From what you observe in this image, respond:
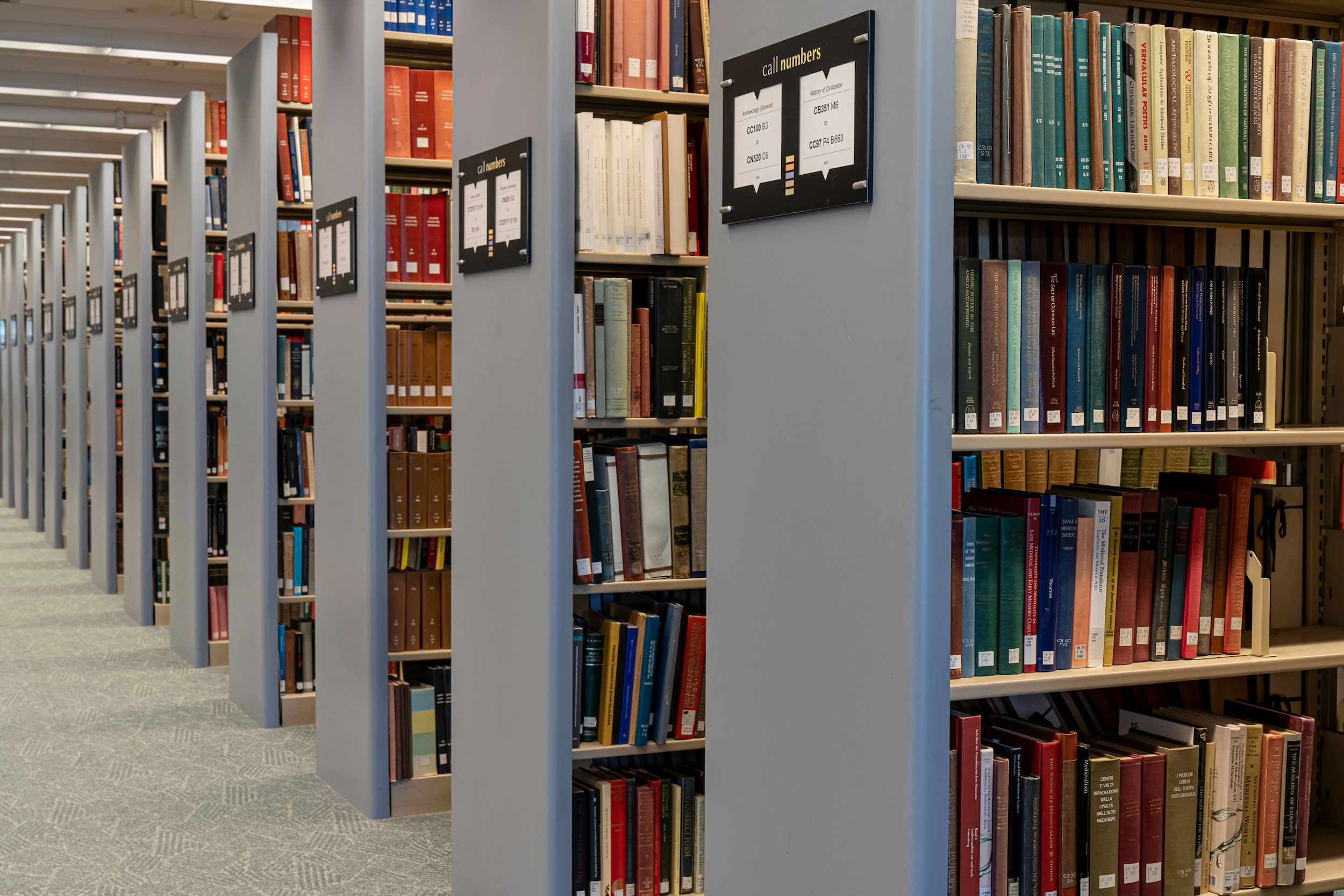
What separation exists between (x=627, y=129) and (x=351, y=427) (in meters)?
1.62

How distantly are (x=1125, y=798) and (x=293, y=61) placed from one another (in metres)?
4.42

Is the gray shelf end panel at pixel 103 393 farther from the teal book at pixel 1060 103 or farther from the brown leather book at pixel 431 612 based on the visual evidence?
the teal book at pixel 1060 103

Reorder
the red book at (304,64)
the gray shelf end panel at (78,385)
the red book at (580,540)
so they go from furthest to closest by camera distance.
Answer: the gray shelf end panel at (78,385) < the red book at (304,64) < the red book at (580,540)

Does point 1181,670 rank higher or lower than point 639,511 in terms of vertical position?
lower

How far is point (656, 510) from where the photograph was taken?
9.81 ft

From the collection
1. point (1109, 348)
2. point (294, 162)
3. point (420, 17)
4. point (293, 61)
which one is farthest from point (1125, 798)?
point (293, 61)

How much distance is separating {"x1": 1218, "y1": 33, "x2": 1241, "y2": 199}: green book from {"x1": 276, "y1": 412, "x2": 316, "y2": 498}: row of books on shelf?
396 centimetres

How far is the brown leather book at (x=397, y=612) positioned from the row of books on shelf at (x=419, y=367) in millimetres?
566

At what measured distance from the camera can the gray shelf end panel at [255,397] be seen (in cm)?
498

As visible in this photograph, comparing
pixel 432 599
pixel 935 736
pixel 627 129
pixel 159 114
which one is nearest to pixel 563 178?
pixel 627 129

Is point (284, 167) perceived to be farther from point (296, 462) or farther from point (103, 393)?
point (103, 393)

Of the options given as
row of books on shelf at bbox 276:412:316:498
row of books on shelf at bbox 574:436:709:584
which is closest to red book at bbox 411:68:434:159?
row of books on shelf at bbox 574:436:709:584

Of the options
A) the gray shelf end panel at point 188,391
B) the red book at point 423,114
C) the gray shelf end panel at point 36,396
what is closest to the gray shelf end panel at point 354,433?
the red book at point 423,114

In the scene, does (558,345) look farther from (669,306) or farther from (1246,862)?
(1246,862)
